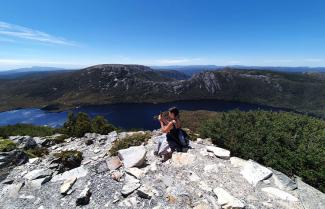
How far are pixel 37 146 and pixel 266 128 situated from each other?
1745cm

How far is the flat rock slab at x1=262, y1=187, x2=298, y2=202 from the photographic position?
7.80m

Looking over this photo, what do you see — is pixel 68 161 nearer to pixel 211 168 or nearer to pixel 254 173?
pixel 211 168

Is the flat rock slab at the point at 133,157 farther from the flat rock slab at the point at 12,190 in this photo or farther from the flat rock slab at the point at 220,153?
the flat rock slab at the point at 12,190

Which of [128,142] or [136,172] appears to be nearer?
[136,172]

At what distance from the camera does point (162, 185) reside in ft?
28.1

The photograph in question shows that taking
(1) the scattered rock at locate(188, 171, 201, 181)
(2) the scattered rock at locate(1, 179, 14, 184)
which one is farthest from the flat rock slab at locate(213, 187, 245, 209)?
(2) the scattered rock at locate(1, 179, 14, 184)

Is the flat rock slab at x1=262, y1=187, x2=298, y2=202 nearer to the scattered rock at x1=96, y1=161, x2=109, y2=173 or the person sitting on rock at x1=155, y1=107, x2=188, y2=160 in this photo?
the person sitting on rock at x1=155, y1=107, x2=188, y2=160

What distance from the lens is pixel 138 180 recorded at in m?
8.84

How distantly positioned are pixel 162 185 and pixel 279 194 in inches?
167

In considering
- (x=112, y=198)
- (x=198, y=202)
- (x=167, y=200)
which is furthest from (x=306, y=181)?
(x=112, y=198)

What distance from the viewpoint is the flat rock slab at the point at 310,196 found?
300 inches

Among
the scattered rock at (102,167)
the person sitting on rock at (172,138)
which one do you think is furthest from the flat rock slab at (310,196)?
the scattered rock at (102,167)

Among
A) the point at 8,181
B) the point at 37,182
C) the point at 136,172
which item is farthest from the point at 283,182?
the point at 8,181

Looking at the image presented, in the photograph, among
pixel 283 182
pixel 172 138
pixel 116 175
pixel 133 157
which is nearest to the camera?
pixel 283 182
